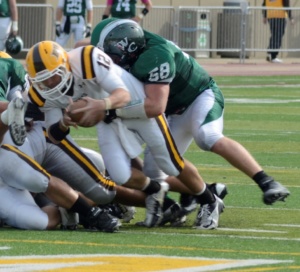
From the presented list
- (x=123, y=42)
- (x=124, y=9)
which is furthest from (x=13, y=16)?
(x=123, y=42)

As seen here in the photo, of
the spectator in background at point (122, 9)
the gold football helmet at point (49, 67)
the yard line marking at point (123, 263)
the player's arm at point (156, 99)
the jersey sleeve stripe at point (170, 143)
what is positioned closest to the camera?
the yard line marking at point (123, 263)

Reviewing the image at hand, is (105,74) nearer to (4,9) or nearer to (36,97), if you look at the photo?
(36,97)

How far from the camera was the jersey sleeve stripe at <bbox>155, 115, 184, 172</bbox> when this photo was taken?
8312 mm

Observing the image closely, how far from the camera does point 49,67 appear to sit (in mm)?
7918

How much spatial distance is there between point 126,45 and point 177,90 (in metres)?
0.52

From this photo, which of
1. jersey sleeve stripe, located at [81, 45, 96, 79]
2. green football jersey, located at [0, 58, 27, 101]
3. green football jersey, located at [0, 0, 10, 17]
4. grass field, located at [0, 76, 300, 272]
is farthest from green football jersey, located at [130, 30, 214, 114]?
green football jersey, located at [0, 0, 10, 17]

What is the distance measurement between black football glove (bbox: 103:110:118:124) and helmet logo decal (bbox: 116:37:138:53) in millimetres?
424

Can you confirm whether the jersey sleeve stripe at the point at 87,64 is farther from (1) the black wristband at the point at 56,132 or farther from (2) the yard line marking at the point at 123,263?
(2) the yard line marking at the point at 123,263

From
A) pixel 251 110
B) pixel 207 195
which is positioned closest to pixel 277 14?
pixel 251 110

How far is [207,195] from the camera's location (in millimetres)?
8672

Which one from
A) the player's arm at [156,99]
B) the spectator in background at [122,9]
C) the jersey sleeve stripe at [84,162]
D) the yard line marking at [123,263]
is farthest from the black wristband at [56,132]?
the spectator in background at [122,9]

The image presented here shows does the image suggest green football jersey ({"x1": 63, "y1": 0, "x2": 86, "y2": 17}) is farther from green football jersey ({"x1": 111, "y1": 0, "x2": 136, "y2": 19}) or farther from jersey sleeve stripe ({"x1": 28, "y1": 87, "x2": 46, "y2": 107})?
jersey sleeve stripe ({"x1": 28, "y1": 87, "x2": 46, "y2": 107})

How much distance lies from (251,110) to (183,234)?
951 cm

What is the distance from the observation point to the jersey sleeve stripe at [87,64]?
795 centimetres
